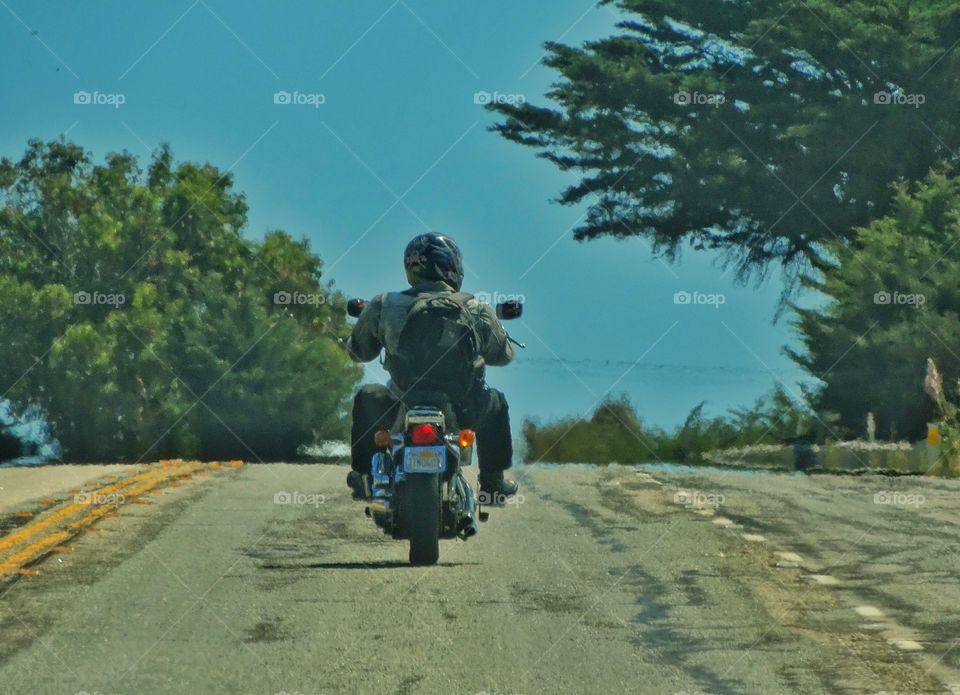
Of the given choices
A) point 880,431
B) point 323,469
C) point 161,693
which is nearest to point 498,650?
point 161,693

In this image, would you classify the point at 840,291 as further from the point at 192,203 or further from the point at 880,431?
the point at 192,203

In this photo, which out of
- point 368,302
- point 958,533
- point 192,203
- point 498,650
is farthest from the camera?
point 192,203

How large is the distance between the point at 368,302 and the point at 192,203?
74.1 meters

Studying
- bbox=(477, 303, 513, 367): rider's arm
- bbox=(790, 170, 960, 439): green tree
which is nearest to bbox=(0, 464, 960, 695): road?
bbox=(477, 303, 513, 367): rider's arm

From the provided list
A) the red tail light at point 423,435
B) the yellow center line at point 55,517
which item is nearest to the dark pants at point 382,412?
the red tail light at point 423,435

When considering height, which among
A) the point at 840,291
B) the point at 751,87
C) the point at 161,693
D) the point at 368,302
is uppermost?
the point at 751,87

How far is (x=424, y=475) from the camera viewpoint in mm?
11953

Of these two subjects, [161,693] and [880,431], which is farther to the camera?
[880,431]

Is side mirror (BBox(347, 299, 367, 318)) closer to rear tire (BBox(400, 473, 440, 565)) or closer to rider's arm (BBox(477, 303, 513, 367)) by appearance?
rider's arm (BBox(477, 303, 513, 367))

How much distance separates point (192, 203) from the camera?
281 feet

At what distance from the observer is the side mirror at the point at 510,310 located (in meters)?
12.4

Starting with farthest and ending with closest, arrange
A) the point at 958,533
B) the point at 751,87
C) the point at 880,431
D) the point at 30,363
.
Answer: the point at 30,363 < the point at 751,87 < the point at 880,431 < the point at 958,533

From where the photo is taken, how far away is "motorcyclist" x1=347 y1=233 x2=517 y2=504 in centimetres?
1248

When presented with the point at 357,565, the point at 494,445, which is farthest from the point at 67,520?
Answer: the point at 494,445
